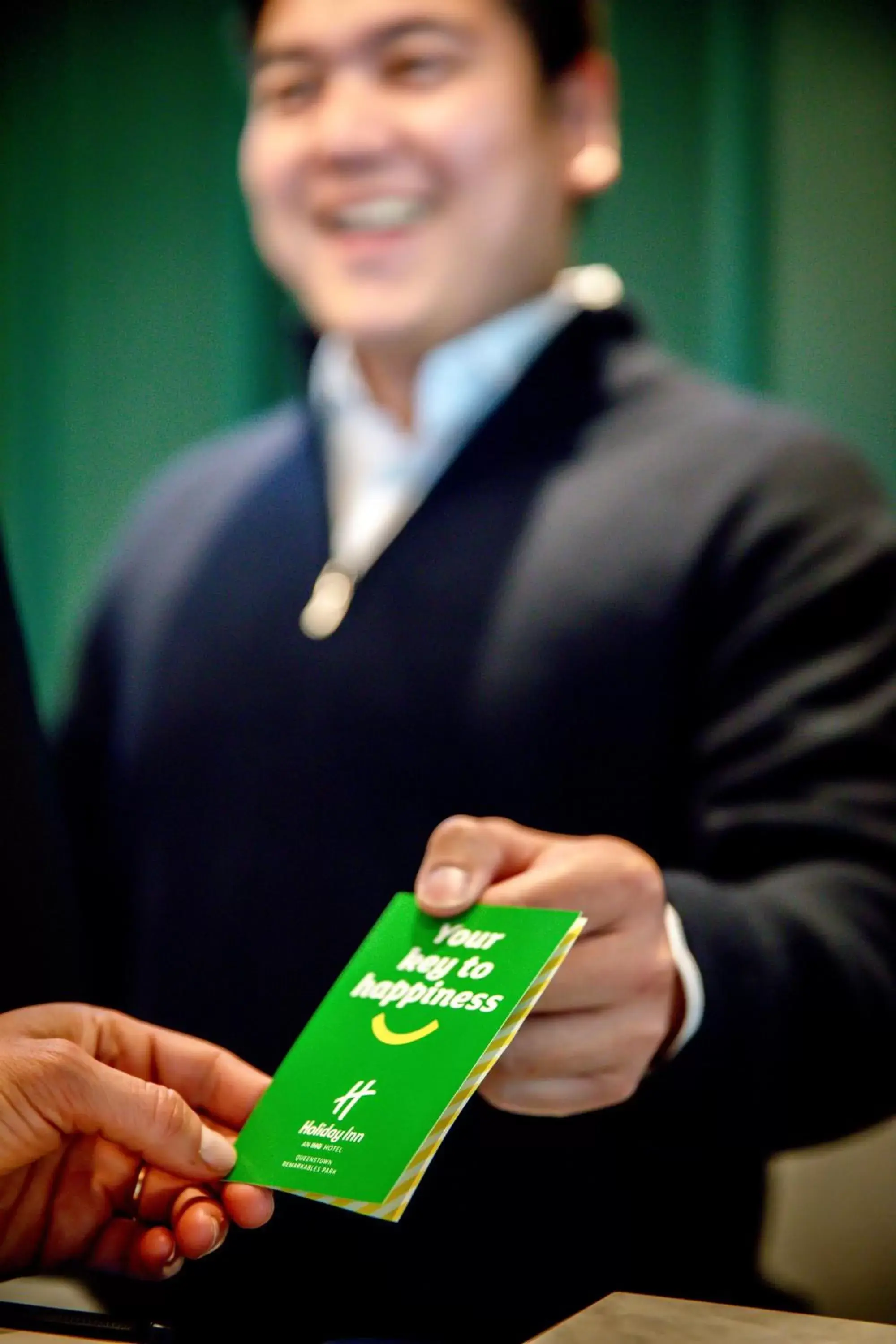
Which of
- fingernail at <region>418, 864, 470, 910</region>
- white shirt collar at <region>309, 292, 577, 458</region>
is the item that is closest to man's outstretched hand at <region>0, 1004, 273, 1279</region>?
fingernail at <region>418, 864, 470, 910</region>

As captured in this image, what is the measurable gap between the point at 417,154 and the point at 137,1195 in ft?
2.83

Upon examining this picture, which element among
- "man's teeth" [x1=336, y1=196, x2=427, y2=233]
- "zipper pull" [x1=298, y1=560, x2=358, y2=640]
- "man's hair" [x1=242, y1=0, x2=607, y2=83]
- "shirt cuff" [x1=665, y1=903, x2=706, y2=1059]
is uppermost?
"man's hair" [x1=242, y1=0, x2=607, y2=83]

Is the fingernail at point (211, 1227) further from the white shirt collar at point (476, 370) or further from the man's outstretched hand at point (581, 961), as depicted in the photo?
the white shirt collar at point (476, 370)

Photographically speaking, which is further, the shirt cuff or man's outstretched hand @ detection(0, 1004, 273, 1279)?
the shirt cuff

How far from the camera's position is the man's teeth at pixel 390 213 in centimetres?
116

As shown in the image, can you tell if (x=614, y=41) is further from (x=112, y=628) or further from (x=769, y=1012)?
(x=769, y=1012)

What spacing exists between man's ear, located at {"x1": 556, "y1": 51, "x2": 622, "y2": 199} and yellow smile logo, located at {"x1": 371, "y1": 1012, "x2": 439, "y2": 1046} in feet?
2.93

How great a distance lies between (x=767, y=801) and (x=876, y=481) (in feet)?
1.02

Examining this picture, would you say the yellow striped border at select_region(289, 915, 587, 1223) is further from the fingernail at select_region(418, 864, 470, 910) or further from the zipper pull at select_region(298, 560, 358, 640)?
the zipper pull at select_region(298, 560, 358, 640)

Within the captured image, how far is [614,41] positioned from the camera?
1.89 meters

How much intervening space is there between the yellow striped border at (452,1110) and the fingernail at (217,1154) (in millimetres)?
44

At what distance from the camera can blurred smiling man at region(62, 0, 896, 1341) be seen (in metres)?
0.85

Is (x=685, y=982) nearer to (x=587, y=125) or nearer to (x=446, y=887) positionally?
(x=446, y=887)

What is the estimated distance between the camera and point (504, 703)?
3.30 feet
